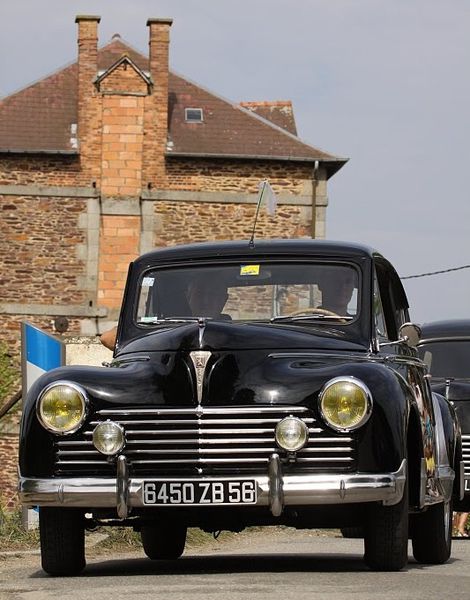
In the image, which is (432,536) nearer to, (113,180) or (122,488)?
(122,488)

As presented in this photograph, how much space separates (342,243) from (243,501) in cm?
248

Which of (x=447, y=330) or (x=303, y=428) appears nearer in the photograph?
(x=303, y=428)

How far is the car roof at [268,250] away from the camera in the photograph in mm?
9844

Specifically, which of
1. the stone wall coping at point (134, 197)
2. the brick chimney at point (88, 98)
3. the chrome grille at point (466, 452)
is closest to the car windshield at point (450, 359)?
the chrome grille at point (466, 452)

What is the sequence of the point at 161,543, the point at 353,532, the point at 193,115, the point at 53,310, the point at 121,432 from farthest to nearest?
the point at 193,115 → the point at 53,310 → the point at 353,532 → the point at 161,543 → the point at 121,432

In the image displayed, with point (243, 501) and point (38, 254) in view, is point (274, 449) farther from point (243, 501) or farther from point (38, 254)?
point (38, 254)

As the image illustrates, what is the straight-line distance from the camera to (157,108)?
1586 inches

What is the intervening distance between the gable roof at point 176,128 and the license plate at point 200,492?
103 feet

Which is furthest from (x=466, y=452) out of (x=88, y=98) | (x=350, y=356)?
(x=88, y=98)

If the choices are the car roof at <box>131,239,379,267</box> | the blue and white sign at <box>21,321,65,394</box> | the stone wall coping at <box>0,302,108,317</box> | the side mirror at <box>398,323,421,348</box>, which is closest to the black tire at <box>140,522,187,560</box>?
the car roof at <box>131,239,379,267</box>

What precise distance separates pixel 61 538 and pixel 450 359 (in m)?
8.08

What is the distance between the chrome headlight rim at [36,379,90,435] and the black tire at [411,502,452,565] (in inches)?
108

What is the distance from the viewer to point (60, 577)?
8.49 meters

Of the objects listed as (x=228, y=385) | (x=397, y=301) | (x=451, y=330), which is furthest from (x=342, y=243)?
(x=451, y=330)
